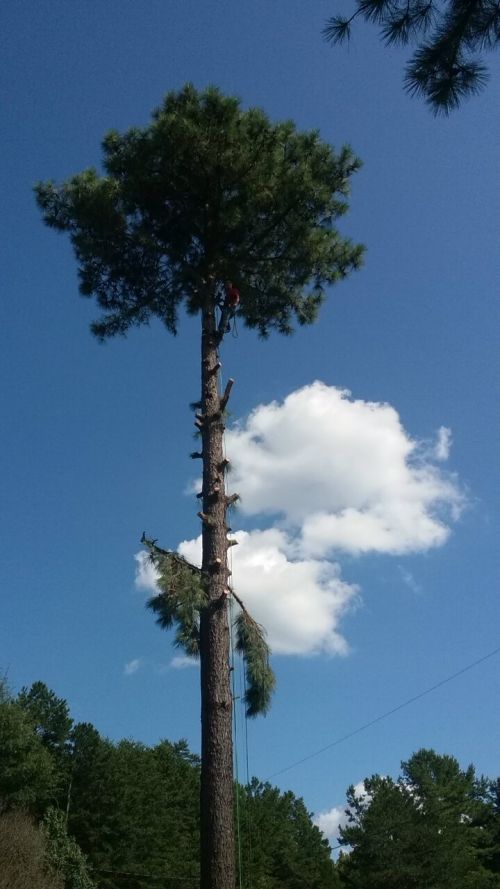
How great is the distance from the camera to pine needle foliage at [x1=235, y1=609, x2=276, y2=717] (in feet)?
29.8

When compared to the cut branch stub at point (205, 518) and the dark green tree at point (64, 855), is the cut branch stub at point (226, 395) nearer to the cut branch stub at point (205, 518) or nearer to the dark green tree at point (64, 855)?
Answer: the cut branch stub at point (205, 518)

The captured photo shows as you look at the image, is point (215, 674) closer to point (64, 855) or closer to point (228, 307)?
point (228, 307)

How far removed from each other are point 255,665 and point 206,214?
19.9ft

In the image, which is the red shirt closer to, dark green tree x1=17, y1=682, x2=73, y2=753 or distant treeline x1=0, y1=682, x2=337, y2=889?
distant treeline x1=0, y1=682, x2=337, y2=889

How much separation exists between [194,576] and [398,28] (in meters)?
5.55

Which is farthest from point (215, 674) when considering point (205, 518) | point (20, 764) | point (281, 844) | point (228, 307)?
point (281, 844)

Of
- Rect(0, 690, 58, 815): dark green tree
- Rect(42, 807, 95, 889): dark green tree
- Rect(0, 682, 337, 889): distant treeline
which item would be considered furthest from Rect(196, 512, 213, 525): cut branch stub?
Rect(0, 690, 58, 815): dark green tree

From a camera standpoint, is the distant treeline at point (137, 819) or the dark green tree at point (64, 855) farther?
the distant treeline at point (137, 819)

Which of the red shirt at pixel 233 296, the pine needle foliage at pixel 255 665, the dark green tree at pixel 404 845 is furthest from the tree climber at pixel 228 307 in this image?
the dark green tree at pixel 404 845

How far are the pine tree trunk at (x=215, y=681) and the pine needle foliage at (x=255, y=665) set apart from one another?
15.9 inches

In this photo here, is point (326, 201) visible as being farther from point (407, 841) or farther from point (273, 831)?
point (273, 831)

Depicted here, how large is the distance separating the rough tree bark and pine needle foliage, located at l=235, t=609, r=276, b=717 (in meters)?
0.40

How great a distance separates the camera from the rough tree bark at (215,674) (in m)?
7.73

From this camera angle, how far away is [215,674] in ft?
27.8
